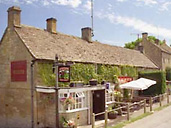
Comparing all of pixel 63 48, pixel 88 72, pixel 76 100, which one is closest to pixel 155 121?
pixel 76 100

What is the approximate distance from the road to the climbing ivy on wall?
5.05 meters

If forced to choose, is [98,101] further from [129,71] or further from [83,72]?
[129,71]

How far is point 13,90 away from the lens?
54.9ft

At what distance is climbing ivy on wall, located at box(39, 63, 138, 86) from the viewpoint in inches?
595

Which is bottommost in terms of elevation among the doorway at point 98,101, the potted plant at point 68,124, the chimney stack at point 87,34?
the potted plant at point 68,124

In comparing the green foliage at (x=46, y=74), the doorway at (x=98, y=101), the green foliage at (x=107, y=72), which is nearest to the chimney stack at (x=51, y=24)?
the green foliage at (x=107, y=72)

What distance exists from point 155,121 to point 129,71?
9315 millimetres

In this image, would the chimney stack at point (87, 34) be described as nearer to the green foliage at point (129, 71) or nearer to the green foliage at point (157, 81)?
the green foliage at point (129, 71)

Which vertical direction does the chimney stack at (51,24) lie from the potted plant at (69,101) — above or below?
above

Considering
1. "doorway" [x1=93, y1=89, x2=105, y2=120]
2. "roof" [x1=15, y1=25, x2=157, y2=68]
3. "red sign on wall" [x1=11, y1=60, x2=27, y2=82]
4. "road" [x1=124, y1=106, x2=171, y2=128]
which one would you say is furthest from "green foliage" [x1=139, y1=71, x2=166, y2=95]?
"red sign on wall" [x1=11, y1=60, x2=27, y2=82]

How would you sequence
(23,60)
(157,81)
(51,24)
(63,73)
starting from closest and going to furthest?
(63,73), (23,60), (51,24), (157,81)

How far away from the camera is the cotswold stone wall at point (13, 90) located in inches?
618

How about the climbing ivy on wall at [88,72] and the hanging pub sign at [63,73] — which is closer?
the hanging pub sign at [63,73]

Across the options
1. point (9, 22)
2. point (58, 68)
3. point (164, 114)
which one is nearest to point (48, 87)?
point (58, 68)
